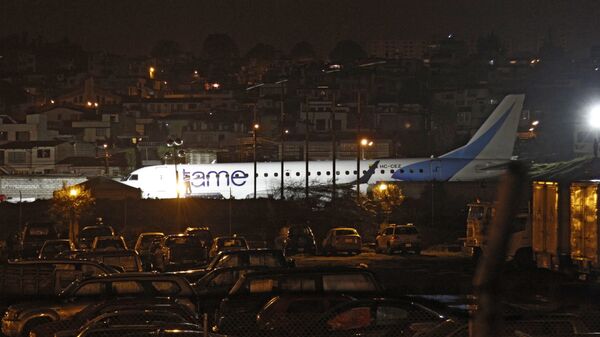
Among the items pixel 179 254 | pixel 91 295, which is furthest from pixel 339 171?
pixel 91 295

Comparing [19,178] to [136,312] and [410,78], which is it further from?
[410,78]

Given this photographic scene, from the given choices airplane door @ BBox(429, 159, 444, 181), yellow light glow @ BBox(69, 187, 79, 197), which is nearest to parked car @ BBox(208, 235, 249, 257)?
yellow light glow @ BBox(69, 187, 79, 197)

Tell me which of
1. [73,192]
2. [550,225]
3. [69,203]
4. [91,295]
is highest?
[73,192]

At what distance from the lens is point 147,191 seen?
2603 inches

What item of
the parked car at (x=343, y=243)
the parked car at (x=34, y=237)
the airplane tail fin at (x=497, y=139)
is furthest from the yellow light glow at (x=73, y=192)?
the airplane tail fin at (x=497, y=139)

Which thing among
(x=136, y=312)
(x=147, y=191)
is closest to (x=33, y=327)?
(x=136, y=312)

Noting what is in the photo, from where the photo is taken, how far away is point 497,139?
74375 millimetres

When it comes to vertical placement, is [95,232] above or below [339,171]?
below

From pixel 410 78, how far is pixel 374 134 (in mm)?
67643

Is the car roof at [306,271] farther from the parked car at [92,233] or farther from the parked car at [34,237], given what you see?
the parked car at [92,233]

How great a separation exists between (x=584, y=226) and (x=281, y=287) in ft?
34.1

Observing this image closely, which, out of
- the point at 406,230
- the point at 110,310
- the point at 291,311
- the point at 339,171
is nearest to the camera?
the point at 110,310

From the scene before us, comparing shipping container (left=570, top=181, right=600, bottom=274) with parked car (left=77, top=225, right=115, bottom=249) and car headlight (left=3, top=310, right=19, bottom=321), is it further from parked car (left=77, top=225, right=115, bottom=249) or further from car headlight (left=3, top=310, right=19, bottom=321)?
parked car (left=77, top=225, right=115, bottom=249)

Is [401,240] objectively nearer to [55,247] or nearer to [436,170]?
[55,247]
